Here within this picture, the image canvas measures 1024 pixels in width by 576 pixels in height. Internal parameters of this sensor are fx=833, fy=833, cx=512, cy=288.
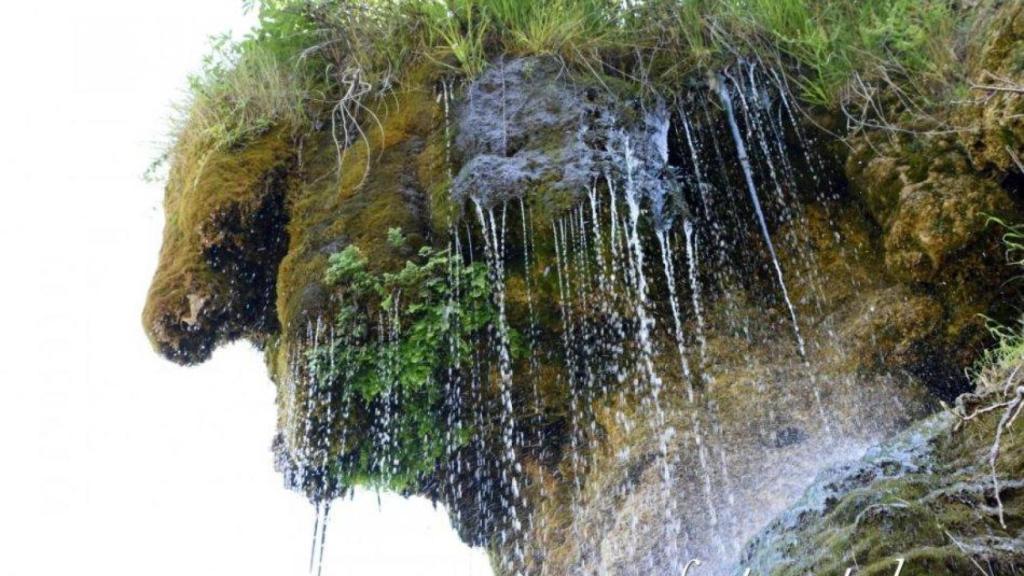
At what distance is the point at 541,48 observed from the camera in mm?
5836

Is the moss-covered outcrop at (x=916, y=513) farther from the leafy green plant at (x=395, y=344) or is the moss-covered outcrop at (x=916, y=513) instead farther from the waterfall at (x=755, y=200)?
the leafy green plant at (x=395, y=344)

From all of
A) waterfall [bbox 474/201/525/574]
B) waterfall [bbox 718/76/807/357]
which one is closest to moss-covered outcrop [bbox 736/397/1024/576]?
waterfall [bbox 718/76/807/357]

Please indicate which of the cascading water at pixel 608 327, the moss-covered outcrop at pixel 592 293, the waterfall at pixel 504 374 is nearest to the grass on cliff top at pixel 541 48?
the moss-covered outcrop at pixel 592 293

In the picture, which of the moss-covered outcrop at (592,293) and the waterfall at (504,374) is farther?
the waterfall at (504,374)

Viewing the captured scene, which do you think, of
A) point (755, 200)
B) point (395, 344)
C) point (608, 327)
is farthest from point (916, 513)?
point (395, 344)

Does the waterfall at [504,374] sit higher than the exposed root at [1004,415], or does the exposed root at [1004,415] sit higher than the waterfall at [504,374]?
the waterfall at [504,374]

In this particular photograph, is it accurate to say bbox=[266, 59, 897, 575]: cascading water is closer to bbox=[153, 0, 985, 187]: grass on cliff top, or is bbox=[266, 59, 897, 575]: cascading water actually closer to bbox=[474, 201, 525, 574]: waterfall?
bbox=[474, 201, 525, 574]: waterfall

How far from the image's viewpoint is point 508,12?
5.84 meters

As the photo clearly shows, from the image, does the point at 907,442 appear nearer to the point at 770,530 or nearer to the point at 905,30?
the point at 770,530

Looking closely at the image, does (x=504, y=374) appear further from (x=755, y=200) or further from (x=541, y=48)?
(x=541, y=48)

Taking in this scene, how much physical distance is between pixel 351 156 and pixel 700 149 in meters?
2.47

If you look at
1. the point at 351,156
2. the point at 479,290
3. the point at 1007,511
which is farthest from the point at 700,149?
the point at 1007,511

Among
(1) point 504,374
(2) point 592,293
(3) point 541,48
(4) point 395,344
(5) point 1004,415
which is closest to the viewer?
(5) point 1004,415

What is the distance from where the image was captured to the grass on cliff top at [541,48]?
192 inches
